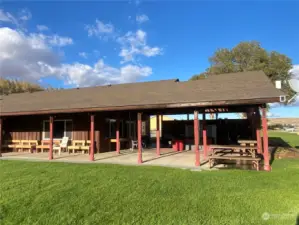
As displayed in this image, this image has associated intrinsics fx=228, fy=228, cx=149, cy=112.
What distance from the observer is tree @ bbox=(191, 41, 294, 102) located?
1003 inches

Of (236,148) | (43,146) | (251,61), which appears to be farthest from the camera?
(251,61)

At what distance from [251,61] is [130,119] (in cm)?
1858

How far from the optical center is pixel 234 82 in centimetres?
931

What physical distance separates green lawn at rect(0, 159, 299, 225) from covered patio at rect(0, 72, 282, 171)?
190 centimetres

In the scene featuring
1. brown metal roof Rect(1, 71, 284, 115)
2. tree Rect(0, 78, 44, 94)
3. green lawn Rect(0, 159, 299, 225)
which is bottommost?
green lawn Rect(0, 159, 299, 225)

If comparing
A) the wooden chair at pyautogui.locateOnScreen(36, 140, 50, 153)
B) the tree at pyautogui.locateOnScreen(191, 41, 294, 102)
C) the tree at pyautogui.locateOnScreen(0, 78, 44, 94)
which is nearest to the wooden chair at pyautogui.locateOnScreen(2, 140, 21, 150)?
the wooden chair at pyautogui.locateOnScreen(36, 140, 50, 153)

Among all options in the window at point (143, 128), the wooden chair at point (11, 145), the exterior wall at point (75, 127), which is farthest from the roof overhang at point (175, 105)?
the window at point (143, 128)

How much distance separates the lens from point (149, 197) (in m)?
4.80

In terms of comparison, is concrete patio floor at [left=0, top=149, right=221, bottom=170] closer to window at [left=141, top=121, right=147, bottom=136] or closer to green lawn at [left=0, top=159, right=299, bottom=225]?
green lawn at [left=0, top=159, right=299, bottom=225]

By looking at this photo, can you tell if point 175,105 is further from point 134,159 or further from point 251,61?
point 251,61

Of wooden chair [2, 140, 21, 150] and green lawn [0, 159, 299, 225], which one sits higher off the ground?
wooden chair [2, 140, 21, 150]

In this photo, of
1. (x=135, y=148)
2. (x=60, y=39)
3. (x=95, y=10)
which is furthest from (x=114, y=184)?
(x=60, y=39)

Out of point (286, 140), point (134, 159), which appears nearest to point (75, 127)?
point (134, 159)

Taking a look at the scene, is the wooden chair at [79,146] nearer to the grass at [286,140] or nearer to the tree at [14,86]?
the grass at [286,140]
